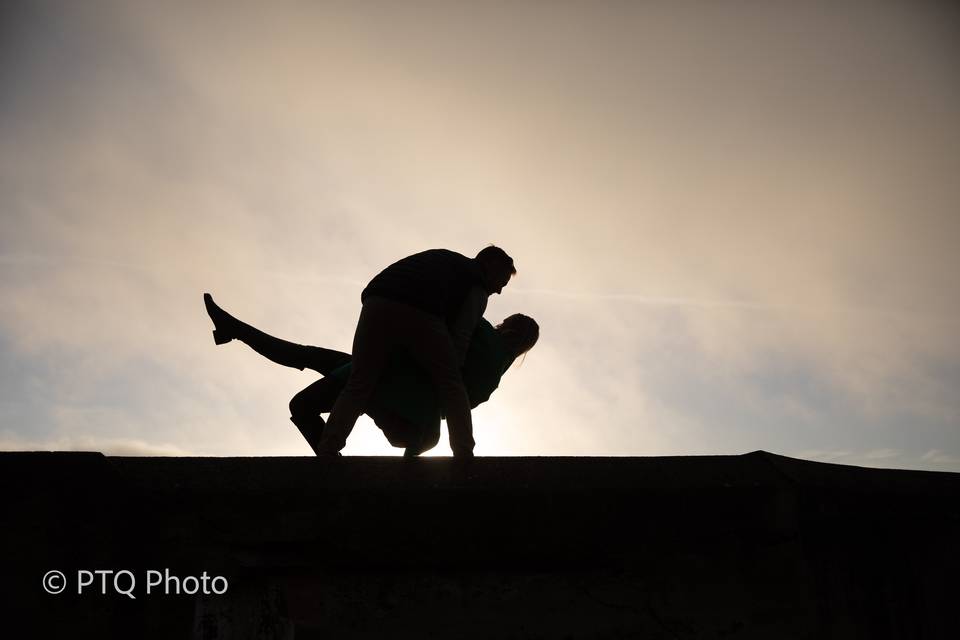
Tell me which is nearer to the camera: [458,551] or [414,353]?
[458,551]

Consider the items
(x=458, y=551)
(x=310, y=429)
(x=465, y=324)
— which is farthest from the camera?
(x=310, y=429)

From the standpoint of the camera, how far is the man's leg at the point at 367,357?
3.25 meters

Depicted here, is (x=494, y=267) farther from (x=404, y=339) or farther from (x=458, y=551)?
(x=458, y=551)

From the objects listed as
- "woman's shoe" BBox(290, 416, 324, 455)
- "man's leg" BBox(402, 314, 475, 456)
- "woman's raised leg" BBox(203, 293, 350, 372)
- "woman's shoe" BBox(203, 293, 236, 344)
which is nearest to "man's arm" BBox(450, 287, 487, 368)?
"man's leg" BBox(402, 314, 475, 456)

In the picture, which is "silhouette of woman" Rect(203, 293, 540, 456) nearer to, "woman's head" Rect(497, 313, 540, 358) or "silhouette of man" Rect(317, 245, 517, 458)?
"woman's head" Rect(497, 313, 540, 358)

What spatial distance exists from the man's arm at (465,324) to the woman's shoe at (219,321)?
3.98ft

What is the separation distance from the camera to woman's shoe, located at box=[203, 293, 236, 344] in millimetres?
3924

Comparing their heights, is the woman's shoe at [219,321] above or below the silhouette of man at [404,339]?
above

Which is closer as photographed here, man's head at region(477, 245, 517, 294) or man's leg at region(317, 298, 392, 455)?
Answer: man's leg at region(317, 298, 392, 455)

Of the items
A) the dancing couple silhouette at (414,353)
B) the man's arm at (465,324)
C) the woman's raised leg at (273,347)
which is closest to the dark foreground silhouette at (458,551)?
the dancing couple silhouette at (414,353)

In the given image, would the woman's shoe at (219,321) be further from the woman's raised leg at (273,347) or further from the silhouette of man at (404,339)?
the silhouette of man at (404,339)

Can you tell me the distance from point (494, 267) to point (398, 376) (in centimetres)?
68

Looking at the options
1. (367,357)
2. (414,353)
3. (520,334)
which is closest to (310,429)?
(367,357)

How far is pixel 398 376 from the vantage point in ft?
11.4
